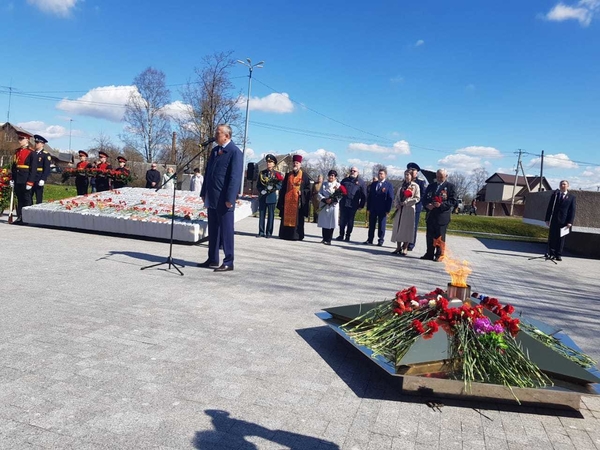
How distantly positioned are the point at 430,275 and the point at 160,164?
42049mm

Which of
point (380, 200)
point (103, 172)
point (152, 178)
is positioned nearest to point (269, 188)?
point (380, 200)

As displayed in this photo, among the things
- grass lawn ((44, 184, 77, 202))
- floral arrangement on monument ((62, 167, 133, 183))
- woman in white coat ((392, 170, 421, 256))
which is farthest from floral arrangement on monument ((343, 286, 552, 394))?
grass lawn ((44, 184, 77, 202))

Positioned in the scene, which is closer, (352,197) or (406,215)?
(406,215)

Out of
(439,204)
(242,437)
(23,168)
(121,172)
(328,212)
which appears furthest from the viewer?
(121,172)

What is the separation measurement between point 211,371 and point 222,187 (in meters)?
4.46

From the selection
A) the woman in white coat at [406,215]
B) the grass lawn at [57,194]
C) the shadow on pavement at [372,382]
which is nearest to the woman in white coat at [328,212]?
the woman in white coat at [406,215]

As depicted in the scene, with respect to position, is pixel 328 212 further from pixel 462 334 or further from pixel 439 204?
pixel 462 334

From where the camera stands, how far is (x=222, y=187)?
25.1 feet

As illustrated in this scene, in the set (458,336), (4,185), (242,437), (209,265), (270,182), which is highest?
(270,182)

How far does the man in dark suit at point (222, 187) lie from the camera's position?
7.61 meters

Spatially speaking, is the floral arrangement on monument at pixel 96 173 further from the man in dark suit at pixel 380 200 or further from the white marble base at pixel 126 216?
the man in dark suit at pixel 380 200

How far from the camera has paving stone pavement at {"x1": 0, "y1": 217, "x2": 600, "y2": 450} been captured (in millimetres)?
2764

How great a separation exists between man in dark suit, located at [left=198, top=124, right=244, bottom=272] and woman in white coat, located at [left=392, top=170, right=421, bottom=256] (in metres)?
5.34

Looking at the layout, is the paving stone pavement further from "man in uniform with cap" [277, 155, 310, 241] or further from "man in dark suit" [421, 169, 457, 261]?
"man in uniform with cap" [277, 155, 310, 241]
